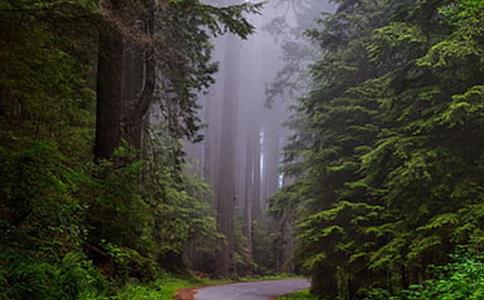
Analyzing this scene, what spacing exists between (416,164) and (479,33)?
2613mm

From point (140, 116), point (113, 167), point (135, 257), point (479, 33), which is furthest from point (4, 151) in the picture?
point (479, 33)

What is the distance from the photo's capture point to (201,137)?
47.0 feet

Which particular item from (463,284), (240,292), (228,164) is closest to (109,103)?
(463,284)

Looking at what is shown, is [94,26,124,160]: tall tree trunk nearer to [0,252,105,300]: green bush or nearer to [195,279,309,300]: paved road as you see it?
[0,252,105,300]: green bush

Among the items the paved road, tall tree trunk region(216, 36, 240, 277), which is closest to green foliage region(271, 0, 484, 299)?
the paved road

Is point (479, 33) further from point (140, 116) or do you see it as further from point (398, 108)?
point (140, 116)

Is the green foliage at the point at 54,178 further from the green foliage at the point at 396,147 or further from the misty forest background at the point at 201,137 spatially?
the green foliage at the point at 396,147

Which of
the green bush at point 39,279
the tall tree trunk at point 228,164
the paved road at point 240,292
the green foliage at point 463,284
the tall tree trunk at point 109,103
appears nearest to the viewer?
the green bush at point 39,279

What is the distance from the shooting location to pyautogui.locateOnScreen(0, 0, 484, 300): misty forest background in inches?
222

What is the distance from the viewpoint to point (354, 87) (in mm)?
14422

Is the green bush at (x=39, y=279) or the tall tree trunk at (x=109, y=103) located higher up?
the tall tree trunk at (x=109, y=103)

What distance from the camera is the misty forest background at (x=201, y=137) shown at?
564cm

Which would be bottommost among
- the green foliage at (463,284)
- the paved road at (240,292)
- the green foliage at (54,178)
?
the paved road at (240,292)

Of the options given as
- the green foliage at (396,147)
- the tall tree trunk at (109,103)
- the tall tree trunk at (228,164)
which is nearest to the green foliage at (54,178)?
the tall tree trunk at (109,103)
